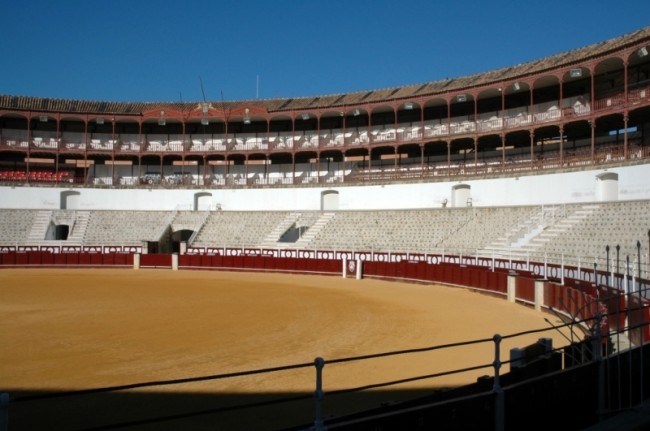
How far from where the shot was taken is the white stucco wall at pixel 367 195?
3157 centimetres

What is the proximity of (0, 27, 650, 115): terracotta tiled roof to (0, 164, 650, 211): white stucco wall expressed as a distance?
22.9 feet

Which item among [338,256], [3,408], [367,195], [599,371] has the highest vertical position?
[367,195]

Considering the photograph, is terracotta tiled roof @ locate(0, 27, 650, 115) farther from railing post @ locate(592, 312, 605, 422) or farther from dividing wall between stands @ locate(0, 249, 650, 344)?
railing post @ locate(592, 312, 605, 422)

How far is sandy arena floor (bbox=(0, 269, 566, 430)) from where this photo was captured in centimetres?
786

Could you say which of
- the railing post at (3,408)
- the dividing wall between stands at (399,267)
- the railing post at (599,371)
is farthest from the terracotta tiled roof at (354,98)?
the railing post at (3,408)

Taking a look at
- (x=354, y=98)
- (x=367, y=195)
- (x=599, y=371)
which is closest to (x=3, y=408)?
(x=599, y=371)

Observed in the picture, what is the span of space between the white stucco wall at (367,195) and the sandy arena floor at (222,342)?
39.6 feet

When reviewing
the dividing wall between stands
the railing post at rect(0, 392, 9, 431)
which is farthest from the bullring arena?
the dividing wall between stands

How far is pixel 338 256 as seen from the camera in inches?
1350

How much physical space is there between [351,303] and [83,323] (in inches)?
347

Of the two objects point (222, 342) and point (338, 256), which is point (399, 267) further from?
point (222, 342)

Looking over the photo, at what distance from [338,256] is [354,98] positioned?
18.3m

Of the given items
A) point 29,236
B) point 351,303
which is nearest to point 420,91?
point 351,303

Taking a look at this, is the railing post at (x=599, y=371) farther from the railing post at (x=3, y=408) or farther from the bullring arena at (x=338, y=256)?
the railing post at (x=3, y=408)
